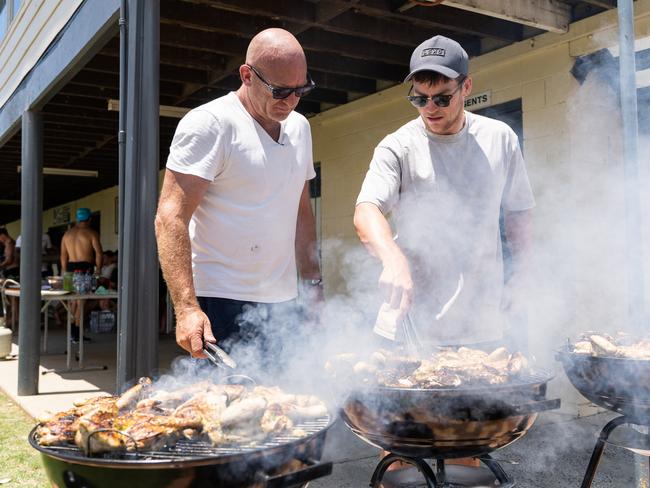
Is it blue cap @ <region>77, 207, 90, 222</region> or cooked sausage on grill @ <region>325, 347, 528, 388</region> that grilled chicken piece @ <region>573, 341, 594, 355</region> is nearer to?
cooked sausage on grill @ <region>325, 347, 528, 388</region>

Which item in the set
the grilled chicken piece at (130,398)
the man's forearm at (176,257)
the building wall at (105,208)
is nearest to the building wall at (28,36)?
the man's forearm at (176,257)

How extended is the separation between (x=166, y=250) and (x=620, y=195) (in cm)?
406

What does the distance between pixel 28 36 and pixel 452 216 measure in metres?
6.77

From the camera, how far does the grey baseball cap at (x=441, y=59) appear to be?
8.21ft

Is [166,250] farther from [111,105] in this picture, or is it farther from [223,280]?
[111,105]

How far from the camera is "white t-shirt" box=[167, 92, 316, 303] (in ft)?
8.07

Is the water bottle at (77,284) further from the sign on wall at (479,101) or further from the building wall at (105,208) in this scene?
the building wall at (105,208)

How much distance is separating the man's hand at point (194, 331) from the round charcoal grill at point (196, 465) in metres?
0.53

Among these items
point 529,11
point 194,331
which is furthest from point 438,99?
point 529,11

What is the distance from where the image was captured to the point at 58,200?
18.6 meters

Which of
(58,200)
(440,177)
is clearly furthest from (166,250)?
(58,200)

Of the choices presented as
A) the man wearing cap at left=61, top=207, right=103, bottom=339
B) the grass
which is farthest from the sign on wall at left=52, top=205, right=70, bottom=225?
the grass

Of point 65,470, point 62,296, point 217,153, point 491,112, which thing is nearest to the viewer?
point 65,470

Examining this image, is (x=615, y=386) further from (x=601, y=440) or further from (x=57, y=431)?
(x=57, y=431)
